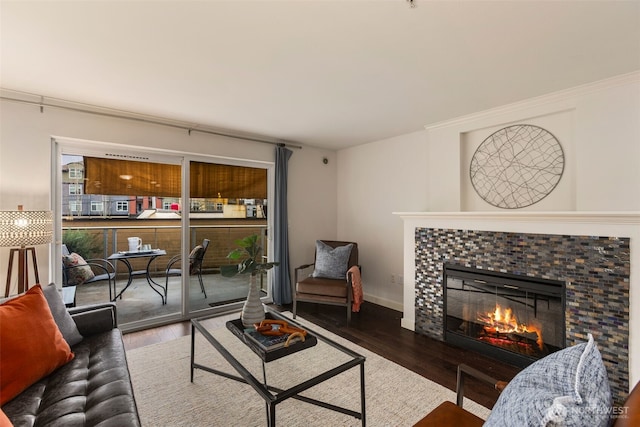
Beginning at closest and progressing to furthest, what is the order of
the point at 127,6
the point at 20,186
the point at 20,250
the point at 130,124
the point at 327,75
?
the point at 127,6 → the point at 327,75 → the point at 20,250 → the point at 20,186 → the point at 130,124

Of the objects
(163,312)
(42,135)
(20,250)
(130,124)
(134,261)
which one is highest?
(130,124)

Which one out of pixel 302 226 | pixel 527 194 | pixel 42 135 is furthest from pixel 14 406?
pixel 527 194

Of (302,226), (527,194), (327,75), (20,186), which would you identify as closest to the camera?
(327,75)

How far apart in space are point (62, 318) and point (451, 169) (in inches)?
144

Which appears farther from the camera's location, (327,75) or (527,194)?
(527,194)

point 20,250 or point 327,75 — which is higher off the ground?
point 327,75

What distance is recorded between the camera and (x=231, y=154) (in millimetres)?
3873

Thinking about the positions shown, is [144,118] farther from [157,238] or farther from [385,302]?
[385,302]

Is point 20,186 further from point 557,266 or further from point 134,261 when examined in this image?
point 557,266

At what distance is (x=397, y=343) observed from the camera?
2.95 metres

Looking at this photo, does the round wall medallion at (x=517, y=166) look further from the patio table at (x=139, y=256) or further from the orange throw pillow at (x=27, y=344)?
the patio table at (x=139, y=256)

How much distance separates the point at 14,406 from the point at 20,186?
7.19 feet

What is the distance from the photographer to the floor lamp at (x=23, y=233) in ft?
7.21

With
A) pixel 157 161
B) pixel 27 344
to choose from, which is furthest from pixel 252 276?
pixel 157 161
